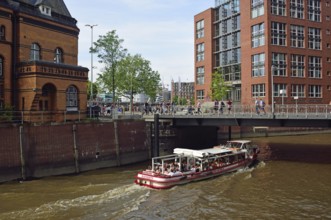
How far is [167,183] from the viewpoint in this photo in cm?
2489

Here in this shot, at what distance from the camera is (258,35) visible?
2468 inches

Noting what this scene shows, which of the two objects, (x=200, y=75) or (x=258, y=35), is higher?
(x=258, y=35)

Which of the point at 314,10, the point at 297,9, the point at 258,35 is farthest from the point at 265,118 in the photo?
the point at 314,10

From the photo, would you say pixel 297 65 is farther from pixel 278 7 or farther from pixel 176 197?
pixel 176 197

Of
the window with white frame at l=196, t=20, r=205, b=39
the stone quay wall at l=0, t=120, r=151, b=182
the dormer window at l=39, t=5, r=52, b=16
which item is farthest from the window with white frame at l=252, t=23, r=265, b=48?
the dormer window at l=39, t=5, r=52, b=16

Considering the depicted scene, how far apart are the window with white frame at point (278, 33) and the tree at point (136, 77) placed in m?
20.4

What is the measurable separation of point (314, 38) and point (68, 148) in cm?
5232

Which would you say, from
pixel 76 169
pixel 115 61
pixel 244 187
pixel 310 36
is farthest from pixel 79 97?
pixel 310 36

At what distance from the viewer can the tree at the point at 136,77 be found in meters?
61.4

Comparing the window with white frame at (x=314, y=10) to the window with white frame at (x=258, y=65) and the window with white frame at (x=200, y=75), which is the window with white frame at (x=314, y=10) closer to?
the window with white frame at (x=258, y=65)

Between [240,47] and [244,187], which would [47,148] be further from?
[240,47]

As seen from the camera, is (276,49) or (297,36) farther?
(297,36)

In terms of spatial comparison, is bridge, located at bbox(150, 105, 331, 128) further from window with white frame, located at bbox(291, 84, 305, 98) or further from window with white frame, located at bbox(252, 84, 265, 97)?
window with white frame, located at bbox(291, 84, 305, 98)

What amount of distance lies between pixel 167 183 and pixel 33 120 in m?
14.5
